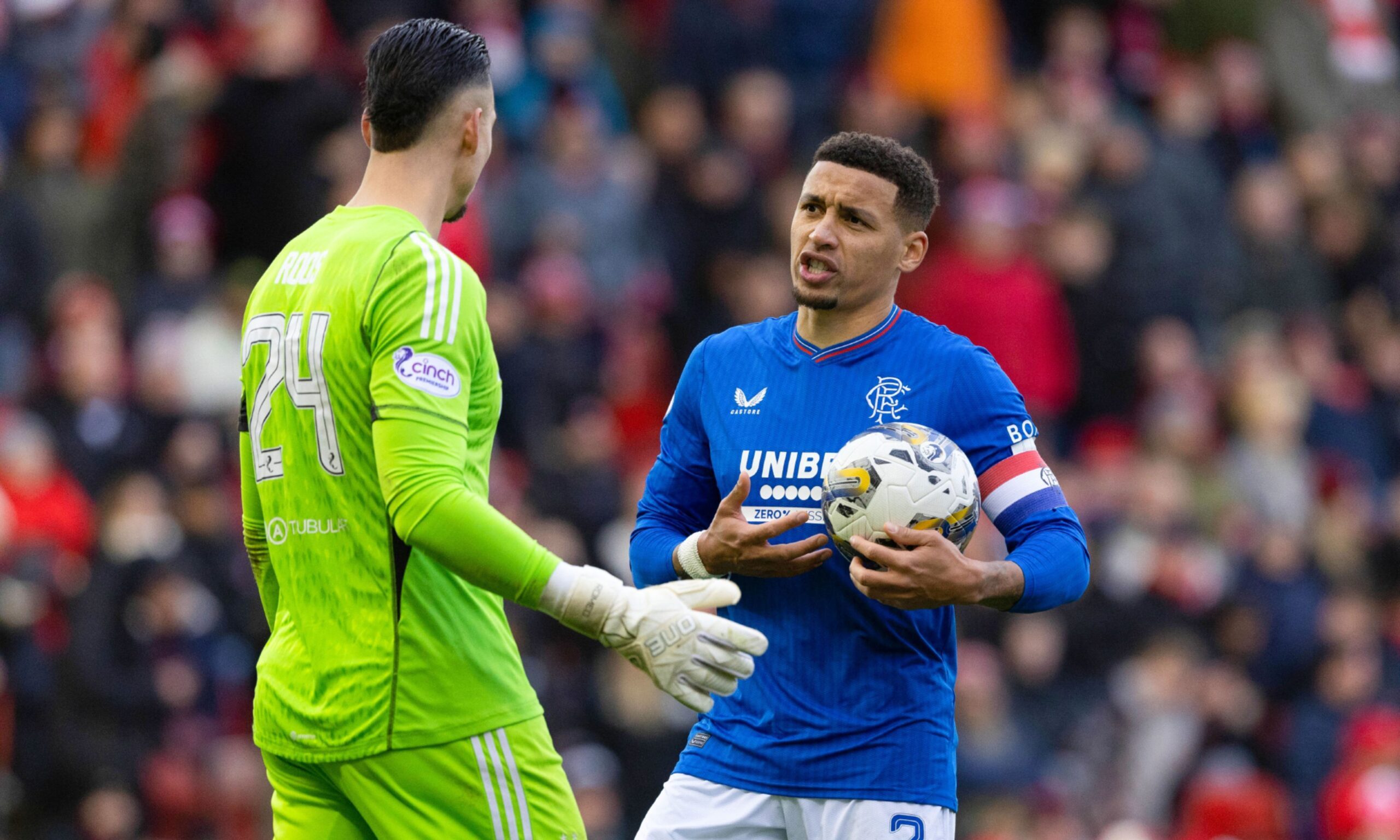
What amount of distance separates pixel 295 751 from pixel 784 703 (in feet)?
4.55

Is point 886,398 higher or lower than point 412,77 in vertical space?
lower

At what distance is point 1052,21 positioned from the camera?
16.6m

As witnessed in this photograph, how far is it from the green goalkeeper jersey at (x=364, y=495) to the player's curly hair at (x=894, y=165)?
1.48 metres

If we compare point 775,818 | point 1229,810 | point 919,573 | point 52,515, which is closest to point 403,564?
point 919,573

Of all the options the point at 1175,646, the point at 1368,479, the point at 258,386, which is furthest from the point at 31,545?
the point at 1368,479

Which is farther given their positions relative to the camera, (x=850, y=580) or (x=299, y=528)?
(x=850, y=580)

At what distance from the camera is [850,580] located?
523 centimetres

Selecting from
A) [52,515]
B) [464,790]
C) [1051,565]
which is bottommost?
[52,515]

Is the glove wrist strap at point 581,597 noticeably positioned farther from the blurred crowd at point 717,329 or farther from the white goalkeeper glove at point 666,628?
the blurred crowd at point 717,329

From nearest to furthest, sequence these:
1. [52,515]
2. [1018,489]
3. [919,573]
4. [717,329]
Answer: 1. [919,573]
2. [1018,489]
3. [52,515]
4. [717,329]

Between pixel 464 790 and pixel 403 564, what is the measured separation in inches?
21.6

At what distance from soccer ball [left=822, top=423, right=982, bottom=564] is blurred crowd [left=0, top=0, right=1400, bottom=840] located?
197 inches

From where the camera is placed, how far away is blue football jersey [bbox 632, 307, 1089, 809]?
5.17 metres

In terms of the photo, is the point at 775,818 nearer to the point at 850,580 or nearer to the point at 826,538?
the point at 850,580
